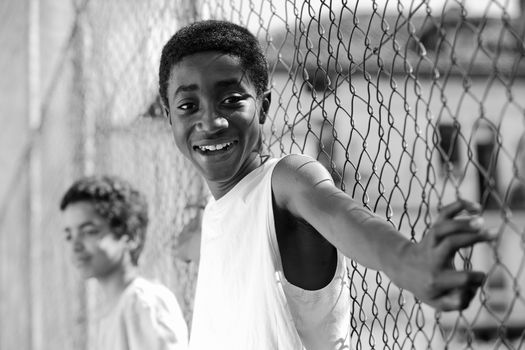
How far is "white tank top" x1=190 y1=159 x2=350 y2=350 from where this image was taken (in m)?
1.51

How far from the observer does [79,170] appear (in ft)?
14.5

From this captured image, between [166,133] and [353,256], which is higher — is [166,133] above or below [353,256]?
above

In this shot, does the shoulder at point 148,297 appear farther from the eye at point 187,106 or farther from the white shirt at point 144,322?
the eye at point 187,106

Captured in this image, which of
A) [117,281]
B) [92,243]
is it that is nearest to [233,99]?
[117,281]

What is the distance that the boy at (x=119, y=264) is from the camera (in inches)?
98.3

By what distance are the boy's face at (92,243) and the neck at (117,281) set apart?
0.02m

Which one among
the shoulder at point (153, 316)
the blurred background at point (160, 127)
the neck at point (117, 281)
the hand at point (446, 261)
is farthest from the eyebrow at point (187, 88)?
the neck at point (117, 281)

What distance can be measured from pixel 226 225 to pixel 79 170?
9.34ft

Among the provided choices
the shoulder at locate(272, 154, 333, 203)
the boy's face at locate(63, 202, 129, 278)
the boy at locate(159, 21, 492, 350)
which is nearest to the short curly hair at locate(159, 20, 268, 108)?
the boy at locate(159, 21, 492, 350)

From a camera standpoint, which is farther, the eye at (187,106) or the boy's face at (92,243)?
the boy's face at (92,243)

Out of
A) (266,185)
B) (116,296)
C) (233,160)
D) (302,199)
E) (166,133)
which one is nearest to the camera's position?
(302,199)

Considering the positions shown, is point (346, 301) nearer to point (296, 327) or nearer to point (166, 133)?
point (296, 327)

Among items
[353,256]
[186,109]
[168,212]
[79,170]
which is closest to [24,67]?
[79,170]

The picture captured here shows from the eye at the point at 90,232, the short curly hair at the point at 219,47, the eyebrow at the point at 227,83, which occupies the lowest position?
the eyebrow at the point at 227,83
